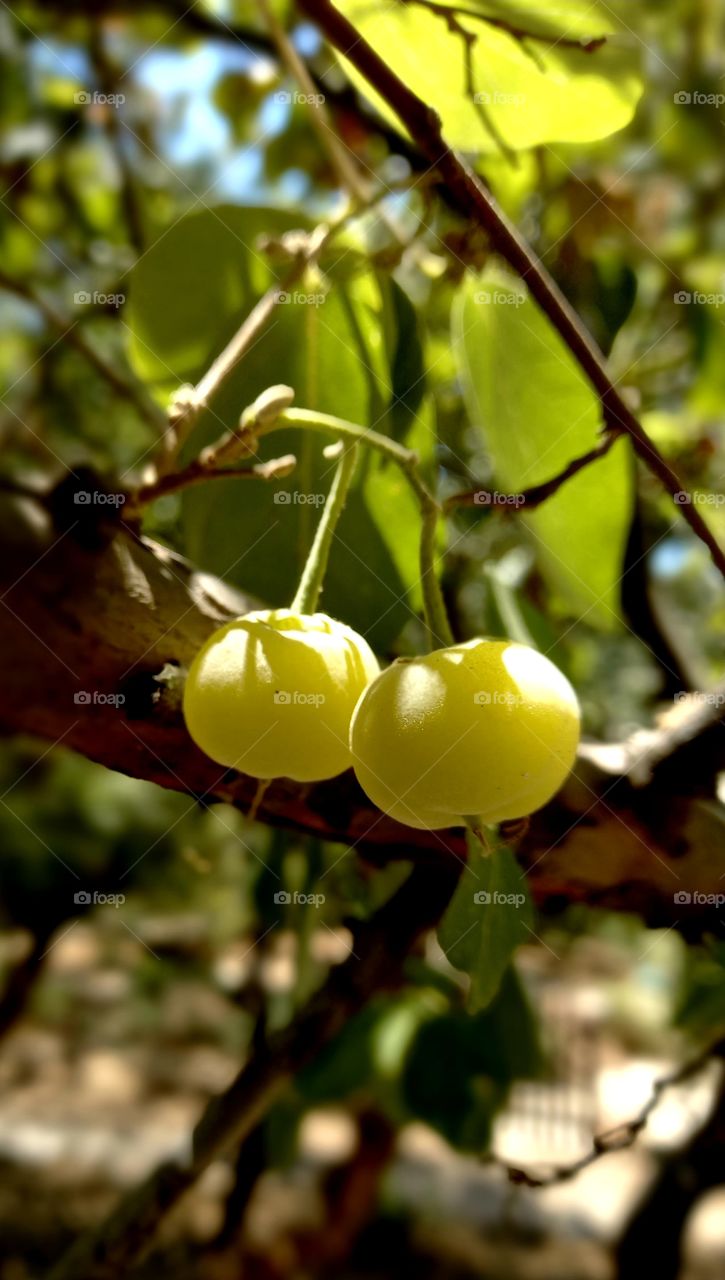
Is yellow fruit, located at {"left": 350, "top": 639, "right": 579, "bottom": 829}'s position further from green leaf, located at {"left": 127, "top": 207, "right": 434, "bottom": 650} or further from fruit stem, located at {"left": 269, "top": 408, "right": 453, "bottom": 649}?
green leaf, located at {"left": 127, "top": 207, "right": 434, "bottom": 650}

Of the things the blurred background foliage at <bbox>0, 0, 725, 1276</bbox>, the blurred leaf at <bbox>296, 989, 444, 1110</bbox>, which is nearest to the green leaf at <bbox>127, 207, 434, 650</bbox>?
the blurred background foliage at <bbox>0, 0, 725, 1276</bbox>

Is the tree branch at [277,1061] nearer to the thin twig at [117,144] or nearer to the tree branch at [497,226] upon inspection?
the tree branch at [497,226]

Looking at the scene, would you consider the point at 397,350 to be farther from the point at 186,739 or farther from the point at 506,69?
the point at 186,739

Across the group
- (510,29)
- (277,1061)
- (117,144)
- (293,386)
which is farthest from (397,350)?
(117,144)

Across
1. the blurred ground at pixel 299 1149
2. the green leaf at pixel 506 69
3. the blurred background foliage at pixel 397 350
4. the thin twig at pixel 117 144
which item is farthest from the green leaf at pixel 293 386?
the blurred ground at pixel 299 1149

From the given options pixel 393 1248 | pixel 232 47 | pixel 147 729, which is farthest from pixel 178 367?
pixel 393 1248

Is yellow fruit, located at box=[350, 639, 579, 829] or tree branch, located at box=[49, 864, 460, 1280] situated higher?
yellow fruit, located at box=[350, 639, 579, 829]
